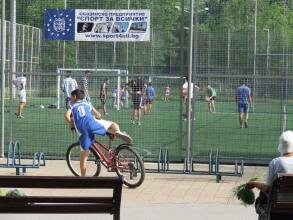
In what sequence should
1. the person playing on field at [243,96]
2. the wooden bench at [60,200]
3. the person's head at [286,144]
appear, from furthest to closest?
the person playing on field at [243,96]
the person's head at [286,144]
the wooden bench at [60,200]

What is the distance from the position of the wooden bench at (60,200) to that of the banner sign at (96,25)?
8.51 meters

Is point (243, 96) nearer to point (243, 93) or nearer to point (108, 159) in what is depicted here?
point (243, 93)

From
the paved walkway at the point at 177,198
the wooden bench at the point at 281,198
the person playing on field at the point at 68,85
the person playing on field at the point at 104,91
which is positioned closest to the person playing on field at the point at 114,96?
the person playing on field at the point at 104,91

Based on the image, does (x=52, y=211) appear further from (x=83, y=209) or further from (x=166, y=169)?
(x=166, y=169)

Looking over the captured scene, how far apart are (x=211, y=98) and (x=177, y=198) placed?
608 cm

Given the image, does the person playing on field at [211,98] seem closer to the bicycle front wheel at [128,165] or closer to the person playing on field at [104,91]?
the person playing on field at [104,91]

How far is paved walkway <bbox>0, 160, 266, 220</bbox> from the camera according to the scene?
33.2ft

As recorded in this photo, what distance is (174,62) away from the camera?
1609 cm

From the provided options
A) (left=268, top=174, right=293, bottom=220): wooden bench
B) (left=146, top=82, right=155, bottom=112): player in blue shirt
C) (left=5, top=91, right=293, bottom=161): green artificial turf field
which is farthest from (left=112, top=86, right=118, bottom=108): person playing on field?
(left=268, top=174, right=293, bottom=220): wooden bench

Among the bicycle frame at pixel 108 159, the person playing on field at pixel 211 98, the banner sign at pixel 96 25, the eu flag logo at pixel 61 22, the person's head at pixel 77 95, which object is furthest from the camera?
the person playing on field at pixel 211 98

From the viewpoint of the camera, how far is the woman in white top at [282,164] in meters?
7.48

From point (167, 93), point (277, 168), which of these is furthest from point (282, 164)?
point (167, 93)

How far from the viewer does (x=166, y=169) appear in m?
14.4

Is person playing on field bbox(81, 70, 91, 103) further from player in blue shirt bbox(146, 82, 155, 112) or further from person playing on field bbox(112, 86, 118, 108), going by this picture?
player in blue shirt bbox(146, 82, 155, 112)
